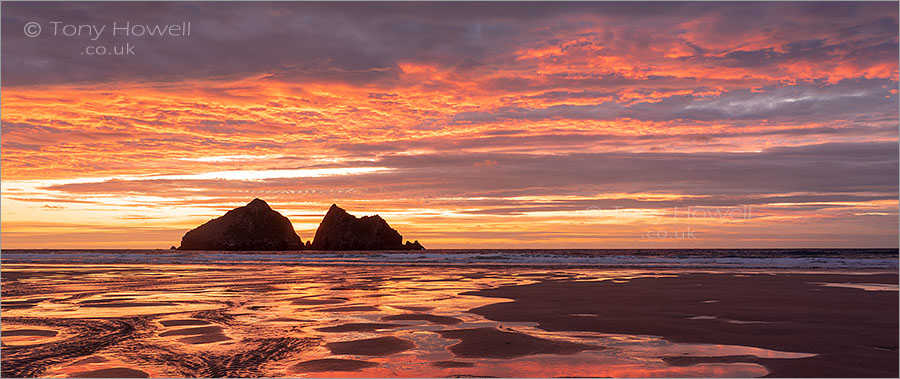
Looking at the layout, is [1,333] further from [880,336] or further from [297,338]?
[880,336]

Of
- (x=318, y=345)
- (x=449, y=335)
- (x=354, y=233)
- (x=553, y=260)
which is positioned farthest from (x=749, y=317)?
(x=354, y=233)

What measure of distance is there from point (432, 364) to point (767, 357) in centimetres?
463

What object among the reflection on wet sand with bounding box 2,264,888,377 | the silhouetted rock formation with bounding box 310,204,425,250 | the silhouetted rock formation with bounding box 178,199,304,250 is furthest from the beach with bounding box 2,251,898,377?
the silhouetted rock formation with bounding box 178,199,304,250

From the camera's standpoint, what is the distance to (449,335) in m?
9.88

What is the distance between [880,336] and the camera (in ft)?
31.6

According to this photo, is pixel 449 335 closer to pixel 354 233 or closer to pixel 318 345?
pixel 318 345

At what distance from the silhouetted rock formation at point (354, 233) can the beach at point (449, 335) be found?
109290 millimetres

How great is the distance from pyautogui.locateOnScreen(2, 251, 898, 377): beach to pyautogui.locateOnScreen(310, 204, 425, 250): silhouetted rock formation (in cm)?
10929

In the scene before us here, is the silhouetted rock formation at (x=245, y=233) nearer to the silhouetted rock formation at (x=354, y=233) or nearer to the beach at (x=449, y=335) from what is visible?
the silhouetted rock formation at (x=354, y=233)

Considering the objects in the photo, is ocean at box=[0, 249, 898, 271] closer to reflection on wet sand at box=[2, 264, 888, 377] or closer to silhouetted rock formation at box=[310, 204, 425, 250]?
reflection on wet sand at box=[2, 264, 888, 377]

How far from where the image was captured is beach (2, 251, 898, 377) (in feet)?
24.3

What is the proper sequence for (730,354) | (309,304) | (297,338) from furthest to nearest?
(309,304) < (297,338) < (730,354)

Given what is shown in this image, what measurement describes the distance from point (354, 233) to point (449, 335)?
118854 millimetres

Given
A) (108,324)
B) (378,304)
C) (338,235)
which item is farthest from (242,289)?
(338,235)
